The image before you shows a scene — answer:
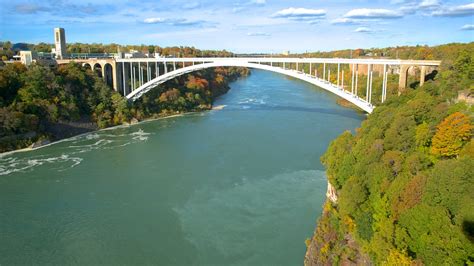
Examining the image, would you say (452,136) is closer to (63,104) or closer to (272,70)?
(272,70)

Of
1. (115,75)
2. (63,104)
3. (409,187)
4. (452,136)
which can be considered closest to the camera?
(409,187)

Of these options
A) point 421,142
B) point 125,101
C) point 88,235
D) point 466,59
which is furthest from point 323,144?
point 125,101

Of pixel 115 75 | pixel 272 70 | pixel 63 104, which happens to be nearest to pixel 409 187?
pixel 272 70

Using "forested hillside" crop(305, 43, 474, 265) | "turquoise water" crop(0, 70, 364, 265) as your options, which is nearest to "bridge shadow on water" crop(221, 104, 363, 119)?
"turquoise water" crop(0, 70, 364, 265)

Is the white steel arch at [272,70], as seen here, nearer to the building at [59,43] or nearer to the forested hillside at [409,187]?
the forested hillside at [409,187]

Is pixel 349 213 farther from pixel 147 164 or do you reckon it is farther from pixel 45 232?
pixel 147 164

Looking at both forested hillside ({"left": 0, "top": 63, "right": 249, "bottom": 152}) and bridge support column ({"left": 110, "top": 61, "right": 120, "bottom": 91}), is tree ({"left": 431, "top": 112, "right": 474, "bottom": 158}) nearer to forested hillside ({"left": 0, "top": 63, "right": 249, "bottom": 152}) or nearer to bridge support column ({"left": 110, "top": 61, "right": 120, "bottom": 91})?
forested hillside ({"left": 0, "top": 63, "right": 249, "bottom": 152})

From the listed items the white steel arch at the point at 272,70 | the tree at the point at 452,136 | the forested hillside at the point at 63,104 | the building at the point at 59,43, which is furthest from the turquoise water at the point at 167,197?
the building at the point at 59,43
